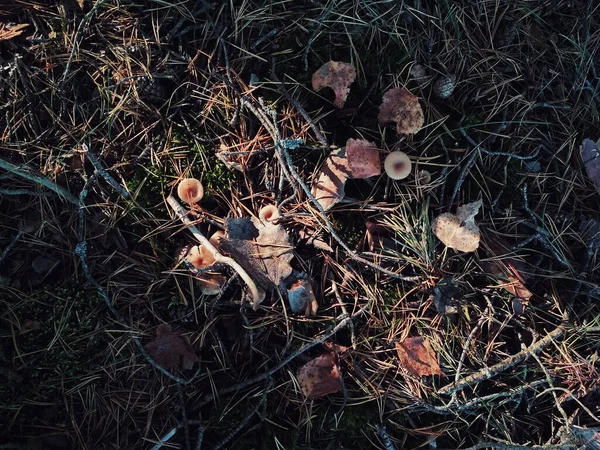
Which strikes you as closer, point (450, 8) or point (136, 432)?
point (136, 432)

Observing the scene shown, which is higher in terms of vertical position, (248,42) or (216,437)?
(248,42)

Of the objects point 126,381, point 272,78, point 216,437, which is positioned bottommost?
point 216,437

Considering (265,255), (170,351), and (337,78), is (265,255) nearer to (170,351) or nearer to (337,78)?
(170,351)

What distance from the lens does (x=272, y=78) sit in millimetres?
2324

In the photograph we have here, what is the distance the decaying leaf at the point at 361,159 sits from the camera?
2225 millimetres

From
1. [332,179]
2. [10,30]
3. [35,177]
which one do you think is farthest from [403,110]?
[10,30]

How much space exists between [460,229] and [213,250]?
1.16 meters

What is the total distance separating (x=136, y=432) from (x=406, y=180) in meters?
1.74

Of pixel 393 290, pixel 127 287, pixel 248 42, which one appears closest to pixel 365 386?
pixel 393 290

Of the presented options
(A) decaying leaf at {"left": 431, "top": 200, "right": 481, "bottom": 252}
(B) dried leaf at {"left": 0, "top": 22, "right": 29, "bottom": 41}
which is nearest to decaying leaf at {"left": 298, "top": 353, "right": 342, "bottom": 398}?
(A) decaying leaf at {"left": 431, "top": 200, "right": 481, "bottom": 252}

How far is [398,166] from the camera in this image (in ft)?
7.33

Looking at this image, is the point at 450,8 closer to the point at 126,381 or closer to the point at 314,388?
the point at 314,388

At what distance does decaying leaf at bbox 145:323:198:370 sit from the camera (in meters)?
2.21

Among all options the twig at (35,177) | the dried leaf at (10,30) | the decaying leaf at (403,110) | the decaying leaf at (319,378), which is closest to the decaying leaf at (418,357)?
the decaying leaf at (319,378)
